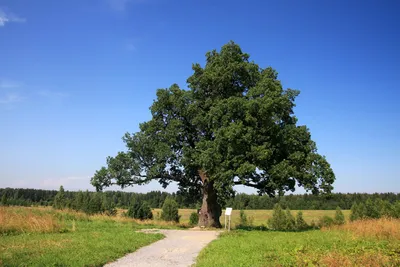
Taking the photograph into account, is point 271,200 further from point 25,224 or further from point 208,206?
point 25,224

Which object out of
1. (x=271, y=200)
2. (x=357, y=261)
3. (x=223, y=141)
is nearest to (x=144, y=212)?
(x=223, y=141)

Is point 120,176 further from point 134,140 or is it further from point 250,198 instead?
point 250,198

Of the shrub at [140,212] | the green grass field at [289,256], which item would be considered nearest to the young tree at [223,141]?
the green grass field at [289,256]

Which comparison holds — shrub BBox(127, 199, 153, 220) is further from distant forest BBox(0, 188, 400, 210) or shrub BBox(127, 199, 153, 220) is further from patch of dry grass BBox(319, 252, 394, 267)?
patch of dry grass BBox(319, 252, 394, 267)

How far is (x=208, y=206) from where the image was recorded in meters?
25.7

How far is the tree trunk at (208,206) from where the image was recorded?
25.4 m

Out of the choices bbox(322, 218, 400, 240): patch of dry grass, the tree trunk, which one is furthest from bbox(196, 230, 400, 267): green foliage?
the tree trunk

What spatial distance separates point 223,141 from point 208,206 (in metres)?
6.88

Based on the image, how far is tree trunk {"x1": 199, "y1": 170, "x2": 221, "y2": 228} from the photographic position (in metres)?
25.4

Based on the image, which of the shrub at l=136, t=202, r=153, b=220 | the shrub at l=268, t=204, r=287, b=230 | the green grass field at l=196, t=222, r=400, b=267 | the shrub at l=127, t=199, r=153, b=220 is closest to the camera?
the green grass field at l=196, t=222, r=400, b=267

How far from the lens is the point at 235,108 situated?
2217 cm

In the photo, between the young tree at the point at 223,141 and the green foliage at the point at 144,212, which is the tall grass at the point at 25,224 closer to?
the young tree at the point at 223,141

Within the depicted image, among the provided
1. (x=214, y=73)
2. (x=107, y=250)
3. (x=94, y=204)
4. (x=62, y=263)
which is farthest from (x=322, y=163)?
(x=94, y=204)

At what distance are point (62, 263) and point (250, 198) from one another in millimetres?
122642
